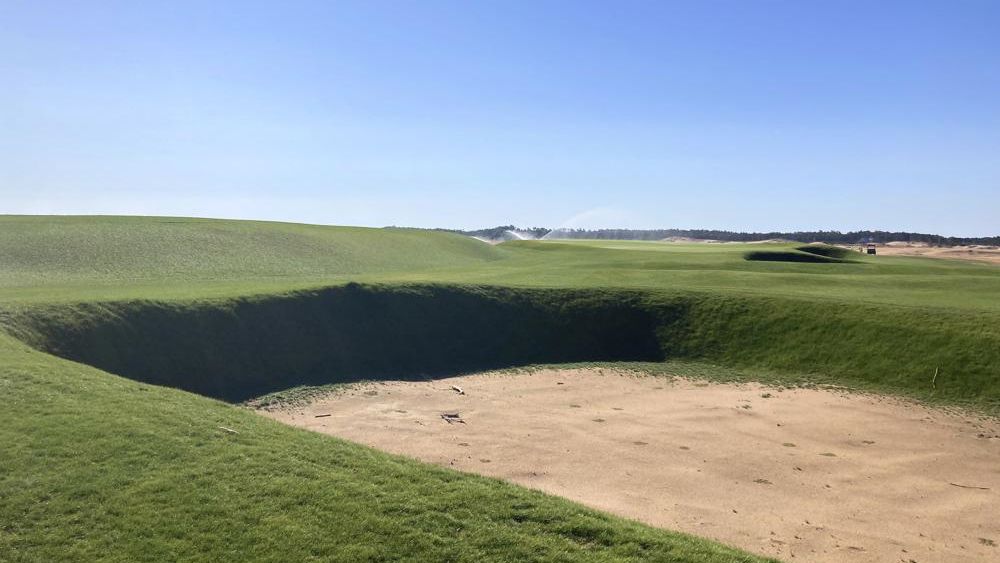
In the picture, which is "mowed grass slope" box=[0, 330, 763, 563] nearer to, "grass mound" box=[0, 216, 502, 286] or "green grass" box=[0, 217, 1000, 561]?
"green grass" box=[0, 217, 1000, 561]

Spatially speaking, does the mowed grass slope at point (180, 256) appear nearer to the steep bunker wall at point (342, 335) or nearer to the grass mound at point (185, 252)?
the grass mound at point (185, 252)

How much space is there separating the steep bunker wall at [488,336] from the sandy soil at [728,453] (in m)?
2.61

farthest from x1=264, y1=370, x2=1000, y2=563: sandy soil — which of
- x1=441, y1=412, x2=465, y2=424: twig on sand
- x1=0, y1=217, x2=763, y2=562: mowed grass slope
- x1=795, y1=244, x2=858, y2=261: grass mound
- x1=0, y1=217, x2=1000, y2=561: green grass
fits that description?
x1=795, y1=244, x2=858, y2=261: grass mound

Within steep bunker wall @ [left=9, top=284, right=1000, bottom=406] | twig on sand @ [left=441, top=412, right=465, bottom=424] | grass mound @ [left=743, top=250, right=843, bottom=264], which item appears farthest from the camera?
grass mound @ [left=743, top=250, right=843, bottom=264]

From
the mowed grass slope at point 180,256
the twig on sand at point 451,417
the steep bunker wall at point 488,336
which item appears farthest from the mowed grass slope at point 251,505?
the mowed grass slope at point 180,256

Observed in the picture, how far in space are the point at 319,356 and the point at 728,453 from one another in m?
15.7

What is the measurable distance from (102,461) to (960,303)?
31.0 meters

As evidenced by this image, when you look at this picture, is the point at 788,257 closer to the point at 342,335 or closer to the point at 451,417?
the point at 342,335

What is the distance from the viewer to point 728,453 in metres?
17.3

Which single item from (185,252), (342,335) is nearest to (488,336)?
(342,335)

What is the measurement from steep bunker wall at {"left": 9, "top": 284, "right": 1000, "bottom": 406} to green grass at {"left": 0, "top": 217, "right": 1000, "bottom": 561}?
90mm

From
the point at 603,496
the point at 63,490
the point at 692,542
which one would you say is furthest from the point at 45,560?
the point at 603,496

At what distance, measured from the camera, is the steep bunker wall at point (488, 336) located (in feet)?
72.6

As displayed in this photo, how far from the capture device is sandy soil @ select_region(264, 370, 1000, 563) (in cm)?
1303
